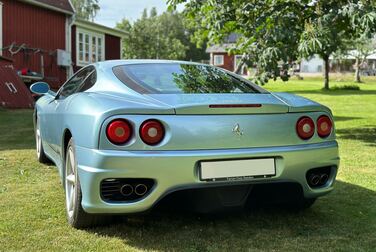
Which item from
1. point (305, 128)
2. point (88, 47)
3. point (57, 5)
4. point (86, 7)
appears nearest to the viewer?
point (305, 128)

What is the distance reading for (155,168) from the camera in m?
3.10

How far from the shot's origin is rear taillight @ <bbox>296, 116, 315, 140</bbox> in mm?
3525

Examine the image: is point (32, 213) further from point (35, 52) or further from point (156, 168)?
point (35, 52)

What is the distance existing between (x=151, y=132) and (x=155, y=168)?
0.75ft

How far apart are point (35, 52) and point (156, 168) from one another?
56.1ft

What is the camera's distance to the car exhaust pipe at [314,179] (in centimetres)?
367

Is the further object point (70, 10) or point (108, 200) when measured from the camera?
point (70, 10)

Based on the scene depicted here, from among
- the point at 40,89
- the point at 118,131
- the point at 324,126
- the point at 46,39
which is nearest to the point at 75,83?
the point at 40,89

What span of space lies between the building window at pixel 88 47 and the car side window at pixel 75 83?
17966 millimetres

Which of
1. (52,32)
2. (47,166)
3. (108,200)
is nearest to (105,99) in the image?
(108,200)

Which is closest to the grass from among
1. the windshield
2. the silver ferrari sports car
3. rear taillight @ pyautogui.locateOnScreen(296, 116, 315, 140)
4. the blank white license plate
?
the silver ferrari sports car

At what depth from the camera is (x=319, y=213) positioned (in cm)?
415

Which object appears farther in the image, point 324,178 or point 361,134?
point 361,134

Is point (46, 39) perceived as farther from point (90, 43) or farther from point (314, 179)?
point (314, 179)
